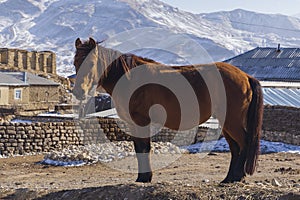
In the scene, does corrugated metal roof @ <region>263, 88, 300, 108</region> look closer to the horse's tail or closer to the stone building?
the horse's tail

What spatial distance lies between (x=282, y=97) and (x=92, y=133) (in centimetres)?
1052

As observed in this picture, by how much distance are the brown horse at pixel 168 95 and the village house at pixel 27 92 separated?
33.8 meters

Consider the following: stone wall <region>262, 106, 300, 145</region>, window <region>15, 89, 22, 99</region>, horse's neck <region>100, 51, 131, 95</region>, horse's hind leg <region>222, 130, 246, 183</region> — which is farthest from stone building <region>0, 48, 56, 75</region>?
horse's hind leg <region>222, 130, 246, 183</region>

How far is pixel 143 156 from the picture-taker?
28.0ft

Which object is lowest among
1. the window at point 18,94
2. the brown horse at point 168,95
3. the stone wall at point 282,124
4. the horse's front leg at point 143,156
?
the window at point 18,94

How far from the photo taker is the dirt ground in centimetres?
745

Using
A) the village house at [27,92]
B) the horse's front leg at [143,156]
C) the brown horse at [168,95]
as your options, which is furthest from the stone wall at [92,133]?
the village house at [27,92]

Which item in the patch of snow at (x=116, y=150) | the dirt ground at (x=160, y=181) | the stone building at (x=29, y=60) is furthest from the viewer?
the stone building at (x=29, y=60)

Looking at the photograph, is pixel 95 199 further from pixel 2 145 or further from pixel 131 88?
pixel 2 145

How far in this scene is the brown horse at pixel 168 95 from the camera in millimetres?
8163

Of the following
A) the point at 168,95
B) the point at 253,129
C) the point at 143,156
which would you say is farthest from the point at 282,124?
the point at 168,95

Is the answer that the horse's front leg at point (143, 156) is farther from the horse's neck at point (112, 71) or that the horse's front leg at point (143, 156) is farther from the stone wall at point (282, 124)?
the stone wall at point (282, 124)

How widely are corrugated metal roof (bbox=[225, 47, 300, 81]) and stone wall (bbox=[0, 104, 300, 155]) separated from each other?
91.4ft

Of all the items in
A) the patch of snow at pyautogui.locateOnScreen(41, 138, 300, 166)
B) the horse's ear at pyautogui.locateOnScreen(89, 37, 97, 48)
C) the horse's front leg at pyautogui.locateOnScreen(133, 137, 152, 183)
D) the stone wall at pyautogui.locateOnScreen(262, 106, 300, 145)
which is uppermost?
the horse's ear at pyautogui.locateOnScreen(89, 37, 97, 48)
